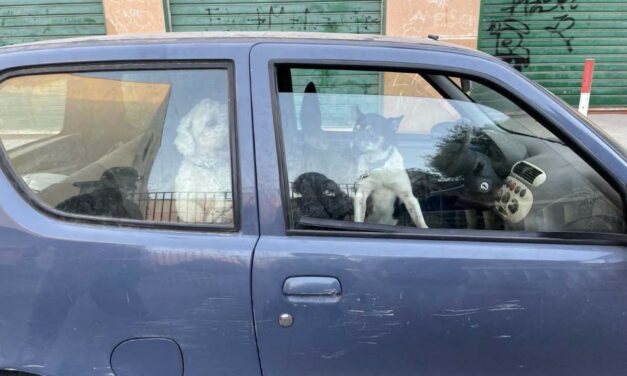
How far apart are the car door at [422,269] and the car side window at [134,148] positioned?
175mm

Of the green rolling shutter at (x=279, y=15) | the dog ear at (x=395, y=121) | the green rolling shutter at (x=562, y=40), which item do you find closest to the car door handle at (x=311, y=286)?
the dog ear at (x=395, y=121)

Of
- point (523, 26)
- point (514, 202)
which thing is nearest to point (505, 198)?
point (514, 202)

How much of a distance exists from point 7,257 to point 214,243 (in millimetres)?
640

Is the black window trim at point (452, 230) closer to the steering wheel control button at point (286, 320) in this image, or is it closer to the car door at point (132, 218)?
the car door at point (132, 218)

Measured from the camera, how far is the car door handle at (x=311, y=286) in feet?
4.66

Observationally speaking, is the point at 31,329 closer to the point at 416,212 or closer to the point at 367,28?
the point at 416,212

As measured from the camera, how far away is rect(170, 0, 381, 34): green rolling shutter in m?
7.23

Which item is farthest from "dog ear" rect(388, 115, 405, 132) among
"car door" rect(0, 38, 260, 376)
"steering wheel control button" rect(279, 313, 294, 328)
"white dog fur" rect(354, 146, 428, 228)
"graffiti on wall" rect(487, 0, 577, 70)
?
"graffiti on wall" rect(487, 0, 577, 70)

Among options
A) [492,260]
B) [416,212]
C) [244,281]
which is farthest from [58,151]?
[492,260]

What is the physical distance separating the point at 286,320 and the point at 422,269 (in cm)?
45

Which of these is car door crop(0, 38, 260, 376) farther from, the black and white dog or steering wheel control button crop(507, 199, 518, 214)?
steering wheel control button crop(507, 199, 518, 214)

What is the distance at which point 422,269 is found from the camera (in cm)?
144

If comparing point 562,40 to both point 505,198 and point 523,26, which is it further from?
point 505,198

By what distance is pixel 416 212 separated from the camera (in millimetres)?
1693
